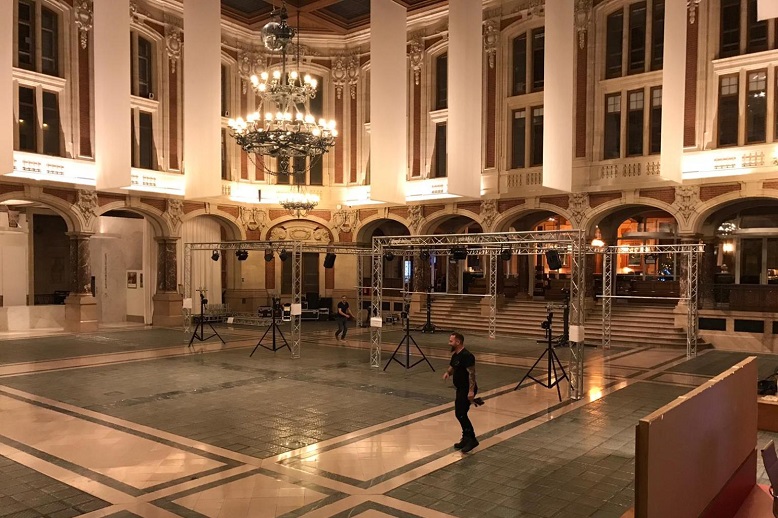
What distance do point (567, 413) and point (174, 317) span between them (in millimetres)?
17879

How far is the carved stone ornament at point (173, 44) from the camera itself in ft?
78.4

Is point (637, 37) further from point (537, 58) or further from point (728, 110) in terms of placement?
point (728, 110)

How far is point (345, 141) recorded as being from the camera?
27375 mm

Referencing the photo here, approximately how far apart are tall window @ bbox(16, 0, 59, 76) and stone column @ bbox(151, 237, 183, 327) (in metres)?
7.19

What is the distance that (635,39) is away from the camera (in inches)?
826

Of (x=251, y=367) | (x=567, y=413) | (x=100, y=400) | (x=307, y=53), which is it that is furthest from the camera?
(x=307, y=53)

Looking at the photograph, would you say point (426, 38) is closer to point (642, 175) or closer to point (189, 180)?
point (642, 175)

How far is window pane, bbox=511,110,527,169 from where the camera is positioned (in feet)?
76.3

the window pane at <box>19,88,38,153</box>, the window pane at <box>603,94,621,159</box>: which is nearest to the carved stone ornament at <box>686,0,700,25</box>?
the window pane at <box>603,94,621,159</box>

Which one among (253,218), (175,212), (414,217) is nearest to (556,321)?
(414,217)

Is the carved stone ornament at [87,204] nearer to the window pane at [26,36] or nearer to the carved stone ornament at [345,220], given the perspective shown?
the window pane at [26,36]

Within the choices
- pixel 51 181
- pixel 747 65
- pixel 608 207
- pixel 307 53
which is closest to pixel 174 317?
pixel 51 181

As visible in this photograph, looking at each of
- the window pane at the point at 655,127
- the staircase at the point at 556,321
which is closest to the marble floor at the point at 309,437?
the staircase at the point at 556,321

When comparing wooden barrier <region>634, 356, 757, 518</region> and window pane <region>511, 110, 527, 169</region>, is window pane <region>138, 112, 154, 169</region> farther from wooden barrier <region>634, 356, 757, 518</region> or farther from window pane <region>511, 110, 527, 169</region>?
wooden barrier <region>634, 356, 757, 518</region>
